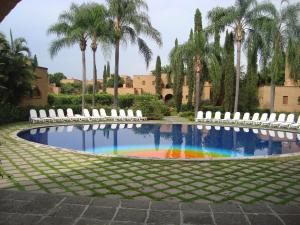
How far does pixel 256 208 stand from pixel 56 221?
2674 mm

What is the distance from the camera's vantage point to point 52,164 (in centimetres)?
695

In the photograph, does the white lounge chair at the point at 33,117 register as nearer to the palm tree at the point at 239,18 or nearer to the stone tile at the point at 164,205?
the palm tree at the point at 239,18

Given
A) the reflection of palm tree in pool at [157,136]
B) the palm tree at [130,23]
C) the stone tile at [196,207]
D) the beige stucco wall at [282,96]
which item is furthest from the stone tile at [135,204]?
the beige stucco wall at [282,96]

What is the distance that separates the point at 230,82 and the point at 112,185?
67.1 ft

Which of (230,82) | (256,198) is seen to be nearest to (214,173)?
(256,198)

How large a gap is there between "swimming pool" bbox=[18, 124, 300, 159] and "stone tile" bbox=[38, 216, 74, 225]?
6.21m

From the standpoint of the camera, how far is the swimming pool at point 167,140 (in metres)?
11.5

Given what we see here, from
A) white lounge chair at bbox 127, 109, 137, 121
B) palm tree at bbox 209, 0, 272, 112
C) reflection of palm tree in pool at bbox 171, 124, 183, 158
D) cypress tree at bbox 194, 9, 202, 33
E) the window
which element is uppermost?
cypress tree at bbox 194, 9, 202, 33

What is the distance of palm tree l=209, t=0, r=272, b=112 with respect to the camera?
62.6ft

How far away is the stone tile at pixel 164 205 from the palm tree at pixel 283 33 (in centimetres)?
1703

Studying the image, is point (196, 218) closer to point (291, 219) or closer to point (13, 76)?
point (291, 219)

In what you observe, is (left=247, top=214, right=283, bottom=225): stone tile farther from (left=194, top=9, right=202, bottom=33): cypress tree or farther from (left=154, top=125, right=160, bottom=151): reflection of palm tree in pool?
(left=194, top=9, right=202, bottom=33): cypress tree

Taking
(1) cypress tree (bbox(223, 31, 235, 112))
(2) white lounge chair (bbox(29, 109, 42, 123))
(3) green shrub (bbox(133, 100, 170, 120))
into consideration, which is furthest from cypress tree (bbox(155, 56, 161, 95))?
(2) white lounge chair (bbox(29, 109, 42, 123))

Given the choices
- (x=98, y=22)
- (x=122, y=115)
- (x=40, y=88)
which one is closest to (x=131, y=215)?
(x=122, y=115)
